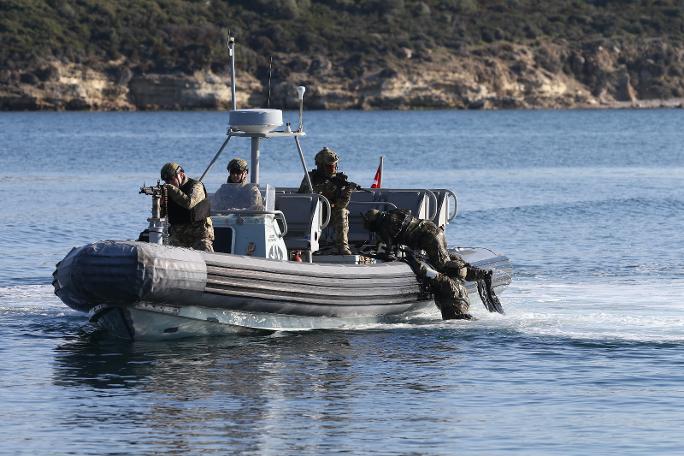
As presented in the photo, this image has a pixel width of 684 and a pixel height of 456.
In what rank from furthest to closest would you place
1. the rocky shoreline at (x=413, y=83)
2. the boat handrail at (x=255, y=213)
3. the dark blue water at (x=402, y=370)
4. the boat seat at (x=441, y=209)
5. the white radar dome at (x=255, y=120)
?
1. the rocky shoreline at (x=413, y=83)
2. the boat seat at (x=441, y=209)
3. the white radar dome at (x=255, y=120)
4. the boat handrail at (x=255, y=213)
5. the dark blue water at (x=402, y=370)

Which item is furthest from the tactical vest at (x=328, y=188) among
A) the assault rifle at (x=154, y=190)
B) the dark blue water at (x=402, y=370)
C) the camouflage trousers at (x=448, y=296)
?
the assault rifle at (x=154, y=190)

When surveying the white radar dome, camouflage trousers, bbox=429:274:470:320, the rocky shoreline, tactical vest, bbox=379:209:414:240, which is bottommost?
camouflage trousers, bbox=429:274:470:320

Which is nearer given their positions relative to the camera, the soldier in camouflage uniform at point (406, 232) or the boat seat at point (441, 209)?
the soldier in camouflage uniform at point (406, 232)

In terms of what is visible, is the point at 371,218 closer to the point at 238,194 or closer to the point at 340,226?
the point at 340,226

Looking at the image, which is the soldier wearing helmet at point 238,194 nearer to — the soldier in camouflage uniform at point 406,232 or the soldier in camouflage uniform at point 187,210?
the soldier in camouflage uniform at point 187,210

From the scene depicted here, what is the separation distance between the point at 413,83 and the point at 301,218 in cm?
10180

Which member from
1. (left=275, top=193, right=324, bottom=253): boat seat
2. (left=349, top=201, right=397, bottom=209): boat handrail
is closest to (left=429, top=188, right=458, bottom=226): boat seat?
(left=349, top=201, right=397, bottom=209): boat handrail

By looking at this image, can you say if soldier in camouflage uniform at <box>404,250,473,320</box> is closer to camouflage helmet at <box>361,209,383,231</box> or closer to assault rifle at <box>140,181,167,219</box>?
camouflage helmet at <box>361,209,383,231</box>

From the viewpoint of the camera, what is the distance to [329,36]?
409ft

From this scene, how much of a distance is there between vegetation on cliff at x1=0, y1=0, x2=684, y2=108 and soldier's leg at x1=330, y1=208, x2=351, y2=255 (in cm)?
9192

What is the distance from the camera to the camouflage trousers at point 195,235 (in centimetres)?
1619

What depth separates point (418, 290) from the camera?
17844mm

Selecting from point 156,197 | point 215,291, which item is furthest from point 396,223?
point 156,197

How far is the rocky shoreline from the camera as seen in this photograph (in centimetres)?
11331
